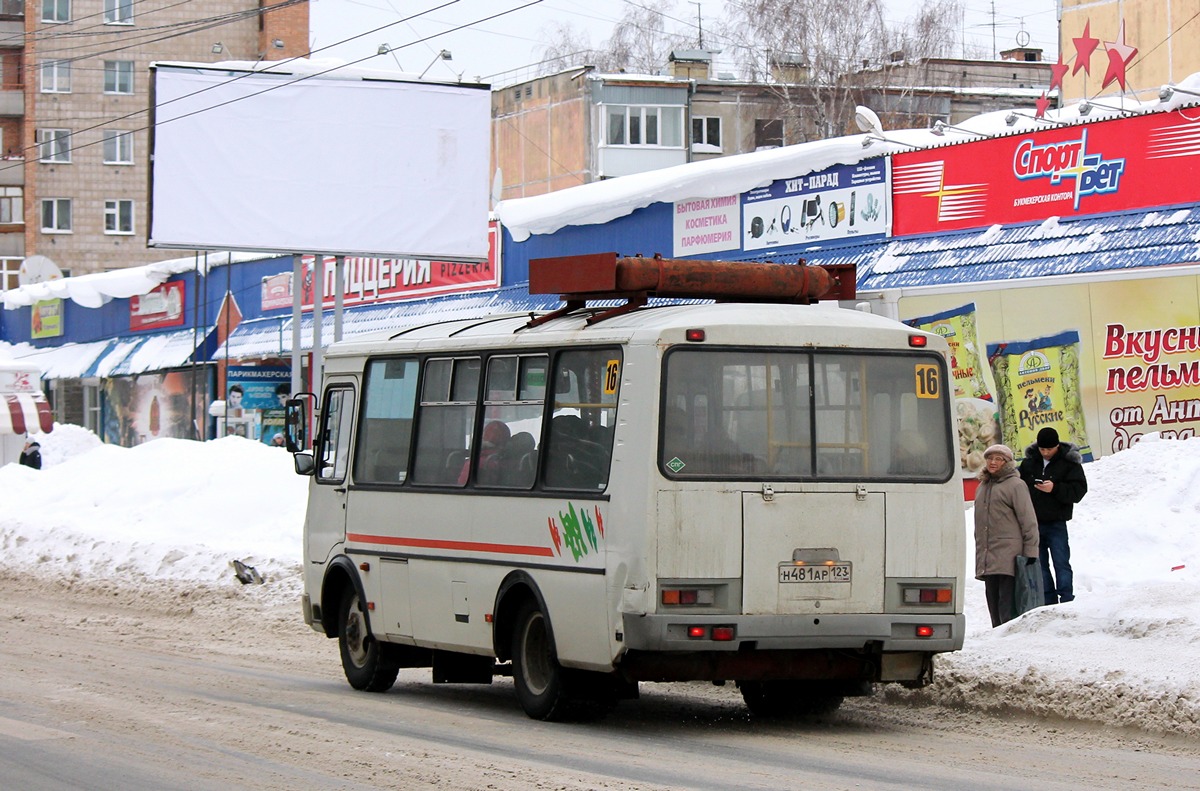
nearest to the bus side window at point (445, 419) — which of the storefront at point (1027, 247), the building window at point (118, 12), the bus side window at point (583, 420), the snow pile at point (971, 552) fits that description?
the bus side window at point (583, 420)

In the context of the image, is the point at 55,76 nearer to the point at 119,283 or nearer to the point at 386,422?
the point at 119,283

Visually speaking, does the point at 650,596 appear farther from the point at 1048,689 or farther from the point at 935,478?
the point at 1048,689

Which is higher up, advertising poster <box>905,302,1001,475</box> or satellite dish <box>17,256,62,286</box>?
satellite dish <box>17,256,62,286</box>

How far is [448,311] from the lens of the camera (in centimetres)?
3666

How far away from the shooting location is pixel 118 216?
80.8 m

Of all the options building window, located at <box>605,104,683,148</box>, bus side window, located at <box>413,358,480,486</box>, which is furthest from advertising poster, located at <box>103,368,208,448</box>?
bus side window, located at <box>413,358,480,486</box>

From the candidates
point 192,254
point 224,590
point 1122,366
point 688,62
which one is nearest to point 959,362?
point 1122,366

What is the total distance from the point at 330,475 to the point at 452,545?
1.95 meters

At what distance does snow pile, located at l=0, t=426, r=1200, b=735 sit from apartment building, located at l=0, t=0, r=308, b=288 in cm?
5220

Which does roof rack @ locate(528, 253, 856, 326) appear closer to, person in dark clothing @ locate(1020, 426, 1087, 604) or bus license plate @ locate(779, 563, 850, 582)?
bus license plate @ locate(779, 563, 850, 582)

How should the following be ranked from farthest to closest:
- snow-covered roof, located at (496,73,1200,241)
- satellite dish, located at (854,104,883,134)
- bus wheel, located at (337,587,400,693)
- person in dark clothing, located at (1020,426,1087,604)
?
1. satellite dish, located at (854,104,883,134)
2. snow-covered roof, located at (496,73,1200,241)
3. person in dark clothing, located at (1020,426,1087,604)
4. bus wheel, located at (337,587,400,693)

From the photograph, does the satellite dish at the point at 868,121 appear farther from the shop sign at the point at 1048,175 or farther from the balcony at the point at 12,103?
the balcony at the point at 12,103

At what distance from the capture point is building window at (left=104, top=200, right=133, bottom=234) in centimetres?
8062

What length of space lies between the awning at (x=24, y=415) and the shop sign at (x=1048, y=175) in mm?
22360
